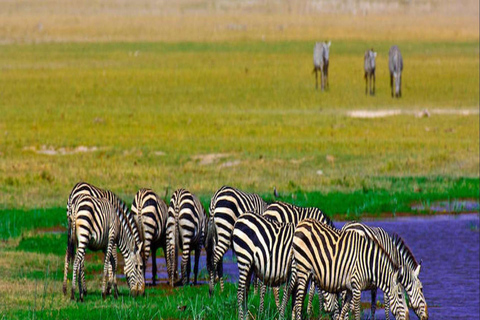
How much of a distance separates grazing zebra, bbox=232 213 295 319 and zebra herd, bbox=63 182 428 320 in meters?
0.01

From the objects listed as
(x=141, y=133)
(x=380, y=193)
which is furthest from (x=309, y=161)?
(x=141, y=133)

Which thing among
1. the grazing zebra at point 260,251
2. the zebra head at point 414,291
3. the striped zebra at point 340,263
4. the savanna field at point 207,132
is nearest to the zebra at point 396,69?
the savanna field at point 207,132

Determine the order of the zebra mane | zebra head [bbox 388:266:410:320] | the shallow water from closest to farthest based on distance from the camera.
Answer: zebra head [bbox 388:266:410:320], the zebra mane, the shallow water

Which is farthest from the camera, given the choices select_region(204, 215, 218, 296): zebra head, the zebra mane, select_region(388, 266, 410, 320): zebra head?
select_region(204, 215, 218, 296): zebra head

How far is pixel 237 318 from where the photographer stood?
1199cm

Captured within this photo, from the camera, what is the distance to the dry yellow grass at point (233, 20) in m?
61.8

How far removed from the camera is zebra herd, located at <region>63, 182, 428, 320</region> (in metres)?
11.4

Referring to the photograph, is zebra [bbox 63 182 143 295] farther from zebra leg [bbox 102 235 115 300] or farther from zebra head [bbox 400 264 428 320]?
zebra head [bbox 400 264 428 320]

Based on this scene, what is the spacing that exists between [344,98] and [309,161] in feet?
42.4

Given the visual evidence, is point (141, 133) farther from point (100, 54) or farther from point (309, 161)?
point (100, 54)

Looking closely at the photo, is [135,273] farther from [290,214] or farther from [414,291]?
[414,291]

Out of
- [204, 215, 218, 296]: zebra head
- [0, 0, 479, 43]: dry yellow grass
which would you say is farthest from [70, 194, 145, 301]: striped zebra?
[0, 0, 479, 43]: dry yellow grass

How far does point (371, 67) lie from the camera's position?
39719 mm

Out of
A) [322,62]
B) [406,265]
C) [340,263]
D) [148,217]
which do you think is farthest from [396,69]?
[340,263]
